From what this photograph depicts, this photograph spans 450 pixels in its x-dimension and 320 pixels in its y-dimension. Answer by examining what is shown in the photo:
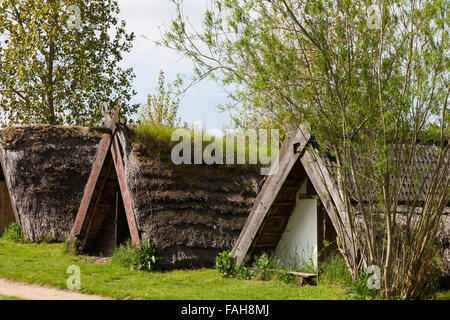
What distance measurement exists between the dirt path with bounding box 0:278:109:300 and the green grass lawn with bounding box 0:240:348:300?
17 cm

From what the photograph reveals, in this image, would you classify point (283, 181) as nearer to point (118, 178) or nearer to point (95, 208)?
point (118, 178)

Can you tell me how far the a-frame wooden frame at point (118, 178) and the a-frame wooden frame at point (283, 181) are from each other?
2308mm

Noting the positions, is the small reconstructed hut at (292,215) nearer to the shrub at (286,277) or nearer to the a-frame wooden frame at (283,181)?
the a-frame wooden frame at (283,181)

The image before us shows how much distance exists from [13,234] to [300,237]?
9.32m

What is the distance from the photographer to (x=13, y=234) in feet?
50.4

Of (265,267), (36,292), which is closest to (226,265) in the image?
(265,267)

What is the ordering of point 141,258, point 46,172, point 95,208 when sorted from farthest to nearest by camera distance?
point 46,172 < point 95,208 < point 141,258

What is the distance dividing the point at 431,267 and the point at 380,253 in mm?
808

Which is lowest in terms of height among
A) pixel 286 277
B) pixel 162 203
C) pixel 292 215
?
pixel 286 277

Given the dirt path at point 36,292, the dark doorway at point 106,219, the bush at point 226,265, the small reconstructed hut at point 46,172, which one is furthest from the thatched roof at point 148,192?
the dirt path at point 36,292

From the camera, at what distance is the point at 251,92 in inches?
289

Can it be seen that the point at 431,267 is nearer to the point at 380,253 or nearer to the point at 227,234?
the point at 380,253

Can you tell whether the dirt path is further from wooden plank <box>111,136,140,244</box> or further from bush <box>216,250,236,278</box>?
bush <box>216,250,236,278</box>

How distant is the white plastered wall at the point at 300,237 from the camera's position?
9.52 metres
